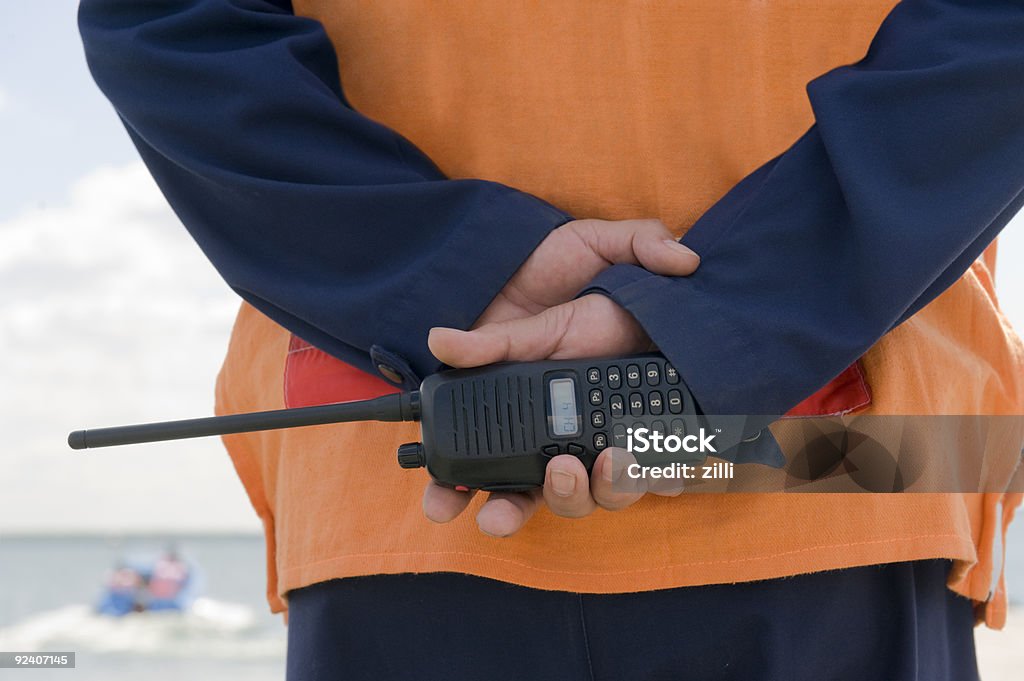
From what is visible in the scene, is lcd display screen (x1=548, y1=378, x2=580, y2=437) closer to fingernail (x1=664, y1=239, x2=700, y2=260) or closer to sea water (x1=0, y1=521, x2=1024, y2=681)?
fingernail (x1=664, y1=239, x2=700, y2=260)

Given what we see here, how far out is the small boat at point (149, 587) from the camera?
11.9 m

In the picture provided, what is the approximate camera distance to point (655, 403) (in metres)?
0.78

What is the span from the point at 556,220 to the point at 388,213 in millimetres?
149

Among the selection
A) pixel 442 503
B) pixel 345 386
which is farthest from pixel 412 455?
pixel 345 386

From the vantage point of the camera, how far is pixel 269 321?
42.2 inches

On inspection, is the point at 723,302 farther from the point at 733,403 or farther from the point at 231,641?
the point at 231,641

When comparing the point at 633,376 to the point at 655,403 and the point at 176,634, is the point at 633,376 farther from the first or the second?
the point at 176,634

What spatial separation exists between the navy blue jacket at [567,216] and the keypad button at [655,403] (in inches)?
1.2

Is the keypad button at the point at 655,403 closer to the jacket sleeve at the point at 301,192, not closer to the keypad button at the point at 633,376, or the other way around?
the keypad button at the point at 633,376

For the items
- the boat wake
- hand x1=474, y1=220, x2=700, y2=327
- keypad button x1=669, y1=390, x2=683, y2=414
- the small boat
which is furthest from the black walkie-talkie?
the small boat

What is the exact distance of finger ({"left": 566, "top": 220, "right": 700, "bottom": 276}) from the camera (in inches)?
32.9

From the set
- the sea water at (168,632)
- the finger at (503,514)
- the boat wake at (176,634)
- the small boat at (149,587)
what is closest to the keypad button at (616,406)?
the finger at (503,514)

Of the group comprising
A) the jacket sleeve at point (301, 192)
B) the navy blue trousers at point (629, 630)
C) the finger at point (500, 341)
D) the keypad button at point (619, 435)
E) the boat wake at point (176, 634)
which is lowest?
the navy blue trousers at point (629, 630)

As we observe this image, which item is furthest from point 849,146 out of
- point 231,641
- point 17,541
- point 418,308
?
point 17,541
